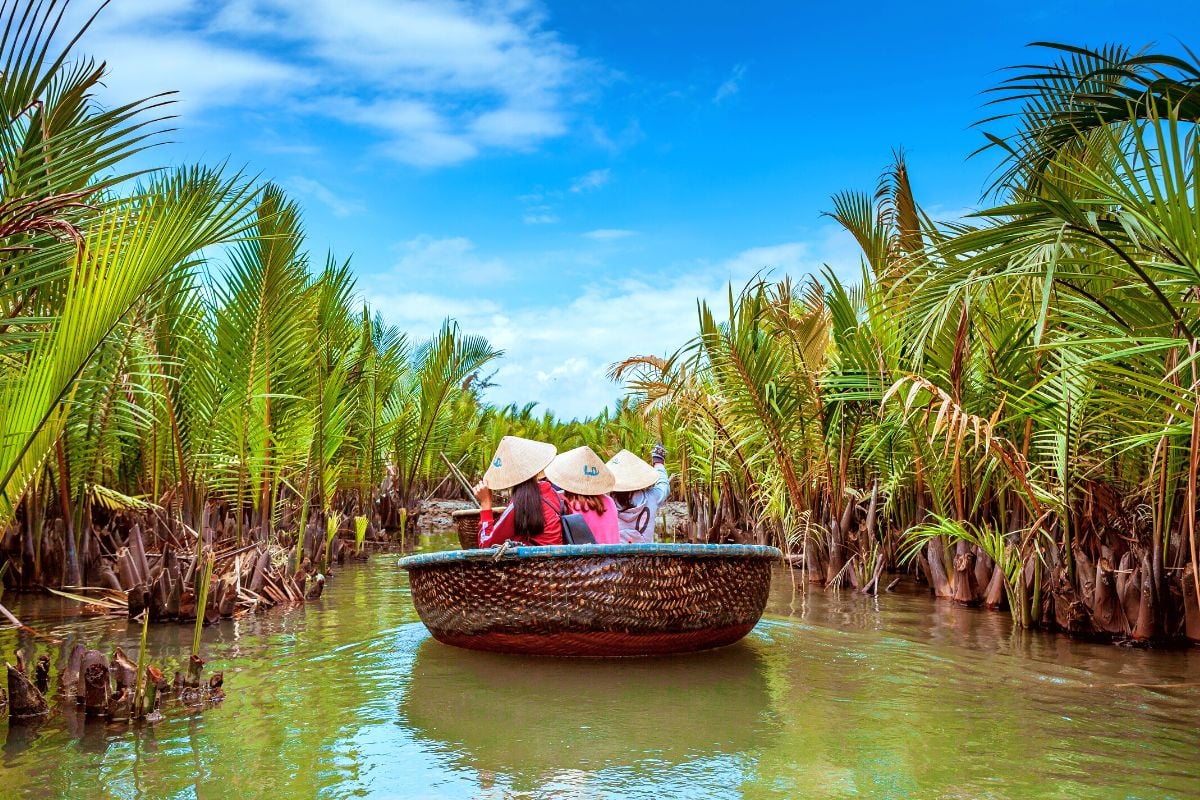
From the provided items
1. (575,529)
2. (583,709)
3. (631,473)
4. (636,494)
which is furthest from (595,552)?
(636,494)

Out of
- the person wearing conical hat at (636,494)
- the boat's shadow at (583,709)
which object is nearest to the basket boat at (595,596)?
the boat's shadow at (583,709)

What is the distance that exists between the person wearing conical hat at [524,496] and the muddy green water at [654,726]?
2.41 feet

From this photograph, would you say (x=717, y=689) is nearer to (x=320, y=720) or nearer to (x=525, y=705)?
(x=525, y=705)

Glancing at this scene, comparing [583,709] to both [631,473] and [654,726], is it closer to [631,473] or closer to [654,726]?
[654,726]

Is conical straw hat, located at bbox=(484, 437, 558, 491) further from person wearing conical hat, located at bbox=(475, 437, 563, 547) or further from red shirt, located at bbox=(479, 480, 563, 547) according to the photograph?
red shirt, located at bbox=(479, 480, 563, 547)

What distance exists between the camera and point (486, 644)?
18.7ft

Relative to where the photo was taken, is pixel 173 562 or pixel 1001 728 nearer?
pixel 1001 728

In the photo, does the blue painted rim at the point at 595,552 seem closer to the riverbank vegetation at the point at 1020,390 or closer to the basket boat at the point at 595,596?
the basket boat at the point at 595,596

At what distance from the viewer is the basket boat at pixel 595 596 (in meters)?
5.34

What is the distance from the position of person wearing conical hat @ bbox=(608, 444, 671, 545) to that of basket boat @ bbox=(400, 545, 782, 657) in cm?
162

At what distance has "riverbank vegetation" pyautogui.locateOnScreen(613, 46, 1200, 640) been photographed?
14.6 feet

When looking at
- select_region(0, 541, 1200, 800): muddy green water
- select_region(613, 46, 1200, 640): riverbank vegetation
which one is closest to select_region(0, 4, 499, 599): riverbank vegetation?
select_region(0, 541, 1200, 800): muddy green water

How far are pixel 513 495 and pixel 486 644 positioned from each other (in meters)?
0.89

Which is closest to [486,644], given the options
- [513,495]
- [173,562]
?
[513,495]
